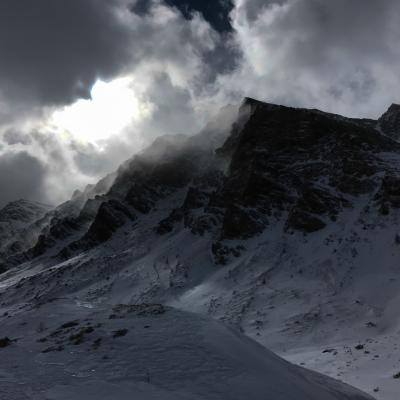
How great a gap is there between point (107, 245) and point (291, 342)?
41.6 metres

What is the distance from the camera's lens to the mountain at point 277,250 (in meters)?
23.3

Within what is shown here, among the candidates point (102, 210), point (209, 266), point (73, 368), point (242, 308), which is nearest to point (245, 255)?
point (209, 266)

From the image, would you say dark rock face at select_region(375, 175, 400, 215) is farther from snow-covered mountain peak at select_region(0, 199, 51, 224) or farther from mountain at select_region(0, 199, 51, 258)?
snow-covered mountain peak at select_region(0, 199, 51, 224)

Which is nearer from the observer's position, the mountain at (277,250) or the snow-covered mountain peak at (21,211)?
the mountain at (277,250)

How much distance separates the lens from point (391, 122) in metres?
79.2

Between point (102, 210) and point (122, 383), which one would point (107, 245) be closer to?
point (102, 210)

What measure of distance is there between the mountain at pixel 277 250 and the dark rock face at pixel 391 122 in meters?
0.84

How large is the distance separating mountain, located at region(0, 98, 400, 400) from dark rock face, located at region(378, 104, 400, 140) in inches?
33.2

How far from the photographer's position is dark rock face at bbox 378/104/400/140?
75.6 m

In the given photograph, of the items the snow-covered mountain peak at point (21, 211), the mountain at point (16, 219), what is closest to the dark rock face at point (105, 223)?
the mountain at point (16, 219)

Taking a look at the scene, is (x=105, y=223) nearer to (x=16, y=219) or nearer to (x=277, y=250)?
(x=277, y=250)

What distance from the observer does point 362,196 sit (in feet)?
133

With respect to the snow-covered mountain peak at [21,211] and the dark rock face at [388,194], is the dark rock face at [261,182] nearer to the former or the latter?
the dark rock face at [388,194]

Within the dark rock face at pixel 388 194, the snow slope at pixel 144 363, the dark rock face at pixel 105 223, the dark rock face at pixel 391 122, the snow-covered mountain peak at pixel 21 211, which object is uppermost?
the snow-covered mountain peak at pixel 21 211
